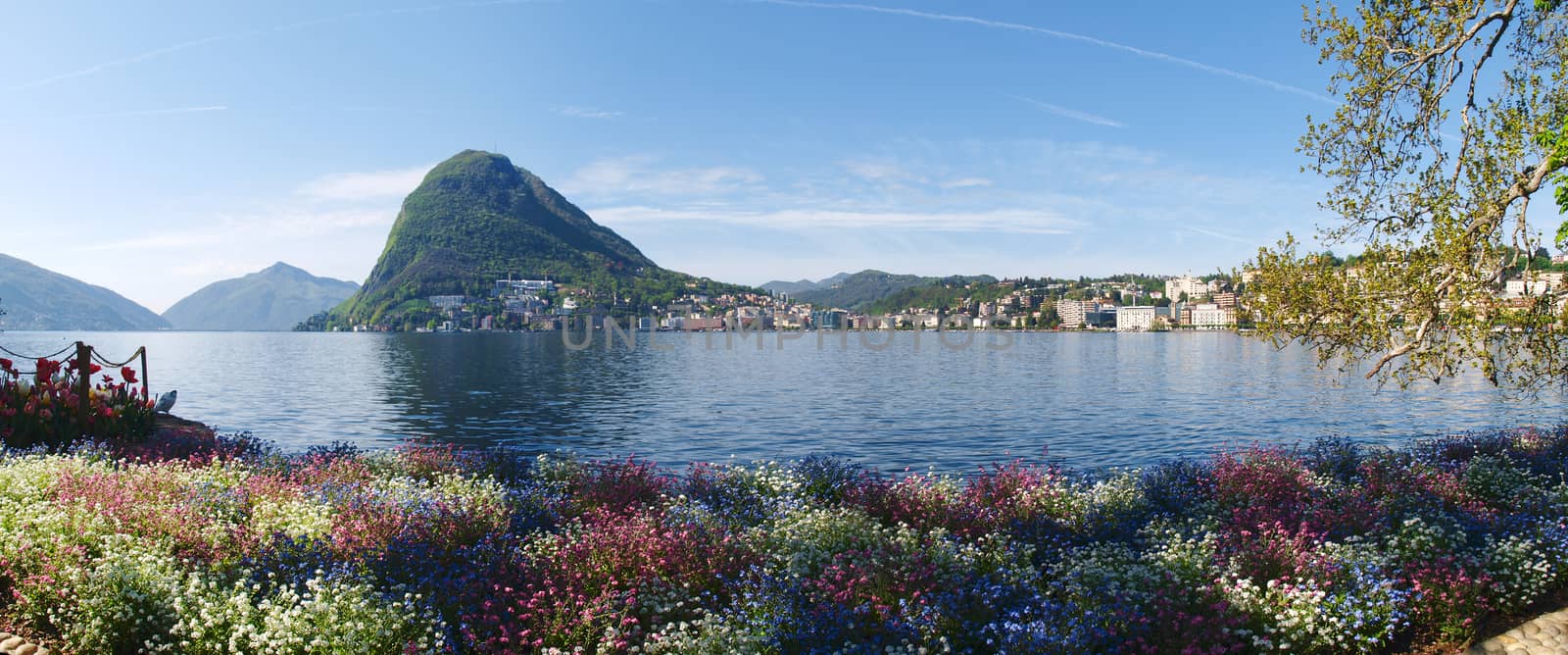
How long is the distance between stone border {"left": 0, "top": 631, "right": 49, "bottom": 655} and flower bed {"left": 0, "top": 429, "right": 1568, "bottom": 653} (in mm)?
253

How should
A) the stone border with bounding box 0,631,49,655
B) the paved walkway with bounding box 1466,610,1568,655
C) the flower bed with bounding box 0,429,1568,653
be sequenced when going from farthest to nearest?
the paved walkway with bounding box 1466,610,1568,655 < the stone border with bounding box 0,631,49,655 < the flower bed with bounding box 0,429,1568,653

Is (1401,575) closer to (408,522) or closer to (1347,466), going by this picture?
(1347,466)

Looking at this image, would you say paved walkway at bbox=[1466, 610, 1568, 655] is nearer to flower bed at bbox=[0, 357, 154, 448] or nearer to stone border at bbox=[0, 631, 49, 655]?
stone border at bbox=[0, 631, 49, 655]

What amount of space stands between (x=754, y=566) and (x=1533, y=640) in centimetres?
765

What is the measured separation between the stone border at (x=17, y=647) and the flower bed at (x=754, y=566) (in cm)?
25

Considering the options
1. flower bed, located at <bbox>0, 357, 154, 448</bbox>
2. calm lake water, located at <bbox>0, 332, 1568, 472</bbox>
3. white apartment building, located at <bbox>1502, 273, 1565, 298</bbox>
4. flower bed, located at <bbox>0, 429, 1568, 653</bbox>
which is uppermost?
white apartment building, located at <bbox>1502, 273, 1565, 298</bbox>

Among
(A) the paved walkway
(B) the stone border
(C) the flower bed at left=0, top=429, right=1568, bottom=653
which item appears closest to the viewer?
(C) the flower bed at left=0, top=429, right=1568, bottom=653

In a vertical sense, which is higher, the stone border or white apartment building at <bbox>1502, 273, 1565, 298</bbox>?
white apartment building at <bbox>1502, 273, 1565, 298</bbox>

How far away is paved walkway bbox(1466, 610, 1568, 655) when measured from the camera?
761 cm

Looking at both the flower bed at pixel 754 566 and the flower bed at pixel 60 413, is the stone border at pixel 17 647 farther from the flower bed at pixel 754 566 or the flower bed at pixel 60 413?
the flower bed at pixel 60 413

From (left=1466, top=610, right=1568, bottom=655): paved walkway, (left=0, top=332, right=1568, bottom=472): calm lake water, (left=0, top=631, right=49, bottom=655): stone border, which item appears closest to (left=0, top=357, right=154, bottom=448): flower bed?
(left=0, top=332, right=1568, bottom=472): calm lake water

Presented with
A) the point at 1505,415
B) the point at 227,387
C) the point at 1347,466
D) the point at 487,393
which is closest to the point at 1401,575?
the point at 1347,466

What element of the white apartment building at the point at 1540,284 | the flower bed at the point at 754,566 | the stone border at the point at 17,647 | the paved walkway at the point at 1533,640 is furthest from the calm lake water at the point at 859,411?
the stone border at the point at 17,647

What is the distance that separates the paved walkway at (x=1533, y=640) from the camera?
25.0ft
